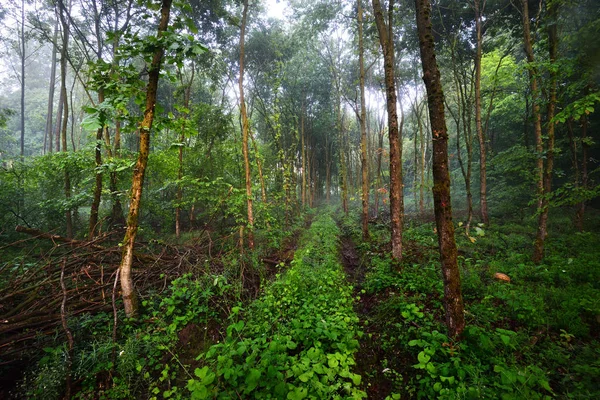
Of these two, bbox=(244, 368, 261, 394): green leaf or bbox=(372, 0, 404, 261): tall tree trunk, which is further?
bbox=(372, 0, 404, 261): tall tree trunk

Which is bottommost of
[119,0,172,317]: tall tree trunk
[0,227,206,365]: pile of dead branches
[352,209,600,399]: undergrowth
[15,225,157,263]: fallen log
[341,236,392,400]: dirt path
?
[341,236,392,400]: dirt path

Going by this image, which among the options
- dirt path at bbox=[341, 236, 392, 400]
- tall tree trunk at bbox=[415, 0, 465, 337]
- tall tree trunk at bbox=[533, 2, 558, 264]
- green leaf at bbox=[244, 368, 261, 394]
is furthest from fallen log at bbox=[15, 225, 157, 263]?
tall tree trunk at bbox=[533, 2, 558, 264]

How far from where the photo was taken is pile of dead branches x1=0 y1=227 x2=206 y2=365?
3.45m

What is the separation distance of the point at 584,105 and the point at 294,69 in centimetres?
1825

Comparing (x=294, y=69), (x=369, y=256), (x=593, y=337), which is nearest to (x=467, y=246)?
(x=369, y=256)

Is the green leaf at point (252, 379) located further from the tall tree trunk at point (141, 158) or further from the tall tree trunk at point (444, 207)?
the tall tree trunk at point (444, 207)

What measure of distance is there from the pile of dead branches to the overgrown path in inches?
96.0

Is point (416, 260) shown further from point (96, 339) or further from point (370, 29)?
point (370, 29)

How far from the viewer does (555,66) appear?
16.3 feet

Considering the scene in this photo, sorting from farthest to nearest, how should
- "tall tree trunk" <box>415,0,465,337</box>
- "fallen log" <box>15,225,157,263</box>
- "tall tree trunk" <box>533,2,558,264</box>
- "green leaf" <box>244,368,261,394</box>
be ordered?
"tall tree trunk" <box>533,2,558,264</box> → "fallen log" <box>15,225,157,263</box> → "tall tree trunk" <box>415,0,465,337</box> → "green leaf" <box>244,368,261,394</box>

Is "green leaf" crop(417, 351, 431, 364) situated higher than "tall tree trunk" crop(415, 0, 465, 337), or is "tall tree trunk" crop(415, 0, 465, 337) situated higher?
"tall tree trunk" crop(415, 0, 465, 337)

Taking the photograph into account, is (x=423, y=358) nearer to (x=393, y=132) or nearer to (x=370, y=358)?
(x=370, y=358)

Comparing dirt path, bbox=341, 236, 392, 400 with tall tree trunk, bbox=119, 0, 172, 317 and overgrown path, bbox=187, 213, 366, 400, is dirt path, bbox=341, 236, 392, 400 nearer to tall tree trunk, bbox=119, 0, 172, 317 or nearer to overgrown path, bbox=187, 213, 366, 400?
overgrown path, bbox=187, 213, 366, 400

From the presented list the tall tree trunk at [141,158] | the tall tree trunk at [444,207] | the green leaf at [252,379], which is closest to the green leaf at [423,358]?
the tall tree trunk at [444,207]
